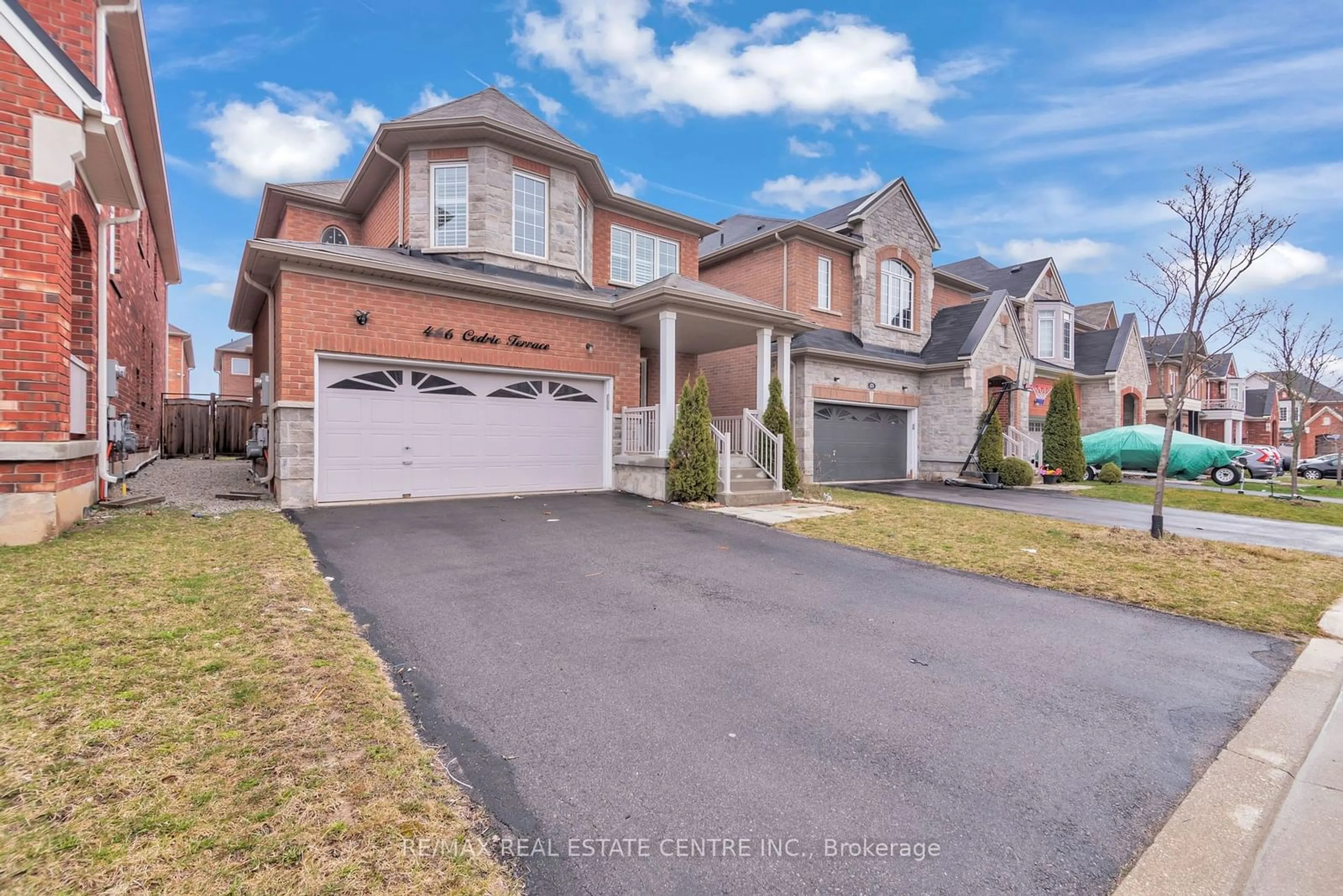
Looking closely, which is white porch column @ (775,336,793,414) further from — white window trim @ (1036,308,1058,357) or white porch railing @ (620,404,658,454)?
white window trim @ (1036,308,1058,357)

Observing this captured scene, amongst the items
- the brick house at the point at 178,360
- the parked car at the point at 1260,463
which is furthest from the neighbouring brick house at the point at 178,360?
the parked car at the point at 1260,463

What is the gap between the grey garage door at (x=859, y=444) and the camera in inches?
648

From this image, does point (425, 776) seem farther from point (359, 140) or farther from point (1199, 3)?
point (359, 140)

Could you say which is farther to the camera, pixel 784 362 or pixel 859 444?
pixel 859 444

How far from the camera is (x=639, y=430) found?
11836 millimetres

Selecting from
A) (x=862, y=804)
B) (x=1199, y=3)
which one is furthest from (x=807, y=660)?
(x=1199, y=3)

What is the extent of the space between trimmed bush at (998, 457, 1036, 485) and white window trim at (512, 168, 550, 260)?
1398cm

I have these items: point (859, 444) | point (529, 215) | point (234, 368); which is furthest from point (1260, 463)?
point (234, 368)

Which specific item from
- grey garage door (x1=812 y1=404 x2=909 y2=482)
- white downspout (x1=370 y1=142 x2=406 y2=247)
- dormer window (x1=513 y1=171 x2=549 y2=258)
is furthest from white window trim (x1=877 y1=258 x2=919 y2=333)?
white downspout (x1=370 y1=142 x2=406 y2=247)

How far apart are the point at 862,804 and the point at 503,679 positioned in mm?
1992

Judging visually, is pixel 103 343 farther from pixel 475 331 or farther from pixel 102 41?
pixel 475 331

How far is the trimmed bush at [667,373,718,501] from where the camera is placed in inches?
417

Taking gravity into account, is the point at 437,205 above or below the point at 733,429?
above

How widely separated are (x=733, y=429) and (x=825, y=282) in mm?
7198
